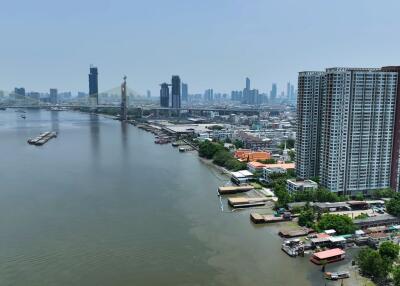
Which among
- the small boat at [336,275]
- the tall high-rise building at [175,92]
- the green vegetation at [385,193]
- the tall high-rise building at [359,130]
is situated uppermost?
the tall high-rise building at [175,92]

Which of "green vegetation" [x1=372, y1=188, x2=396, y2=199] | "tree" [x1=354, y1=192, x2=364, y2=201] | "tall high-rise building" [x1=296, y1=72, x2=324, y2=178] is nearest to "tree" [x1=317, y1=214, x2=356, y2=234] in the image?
"tree" [x1=354, y1=192, x2=364, y2=201]

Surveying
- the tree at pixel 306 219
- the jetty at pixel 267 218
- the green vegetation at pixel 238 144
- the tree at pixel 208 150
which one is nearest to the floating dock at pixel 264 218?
the jetty at pixel 267 218

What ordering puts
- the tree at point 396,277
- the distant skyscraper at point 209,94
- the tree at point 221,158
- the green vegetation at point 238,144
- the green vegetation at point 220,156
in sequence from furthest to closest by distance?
the distant skyscraper at point 209,94 < the green vegetation at point 238,144 < the tree at point 221,158 < the green vegetation at point 220,156 < the tree at point 396,277

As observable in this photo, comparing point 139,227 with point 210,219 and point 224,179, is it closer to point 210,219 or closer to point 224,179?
point 210,219

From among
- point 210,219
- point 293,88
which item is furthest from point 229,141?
point 293,88

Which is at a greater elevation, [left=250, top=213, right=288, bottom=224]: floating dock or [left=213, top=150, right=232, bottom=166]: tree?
[left=213, top=150, right=232, bottom=166]: tree

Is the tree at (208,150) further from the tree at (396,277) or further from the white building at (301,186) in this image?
the tree at (396,277)

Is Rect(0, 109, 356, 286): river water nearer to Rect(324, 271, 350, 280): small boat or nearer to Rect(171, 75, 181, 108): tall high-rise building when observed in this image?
Rect(324, 271, 350, 280): small boat
